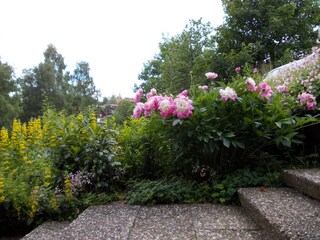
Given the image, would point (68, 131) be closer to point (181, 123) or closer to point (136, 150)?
point (136, 150)

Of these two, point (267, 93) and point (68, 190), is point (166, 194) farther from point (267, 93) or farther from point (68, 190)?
point (267, 93)

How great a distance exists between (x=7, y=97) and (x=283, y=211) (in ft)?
75.5

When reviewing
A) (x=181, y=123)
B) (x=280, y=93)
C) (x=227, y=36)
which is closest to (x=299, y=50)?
(x=227, y=36)

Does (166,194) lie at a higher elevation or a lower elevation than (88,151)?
lower

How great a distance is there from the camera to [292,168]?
96.8 inches

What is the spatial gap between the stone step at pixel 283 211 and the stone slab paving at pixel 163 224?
4.0 inches

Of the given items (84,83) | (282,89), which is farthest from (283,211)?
(84,83)

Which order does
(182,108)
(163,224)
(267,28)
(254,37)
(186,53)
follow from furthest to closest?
(186,53) < (254,37) < (267,28) < (182,108) < (163,224)

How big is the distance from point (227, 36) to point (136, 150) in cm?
1287

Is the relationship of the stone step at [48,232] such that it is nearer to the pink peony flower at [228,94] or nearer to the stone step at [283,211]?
the stone step at [283,211]

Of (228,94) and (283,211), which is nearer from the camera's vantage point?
(283,211)

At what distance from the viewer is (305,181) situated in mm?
1979

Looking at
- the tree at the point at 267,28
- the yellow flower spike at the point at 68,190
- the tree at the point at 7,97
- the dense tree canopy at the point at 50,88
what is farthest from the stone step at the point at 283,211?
the dense tree canopy at the point at 50,88

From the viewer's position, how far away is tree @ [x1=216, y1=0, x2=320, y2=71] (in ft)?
43.8
